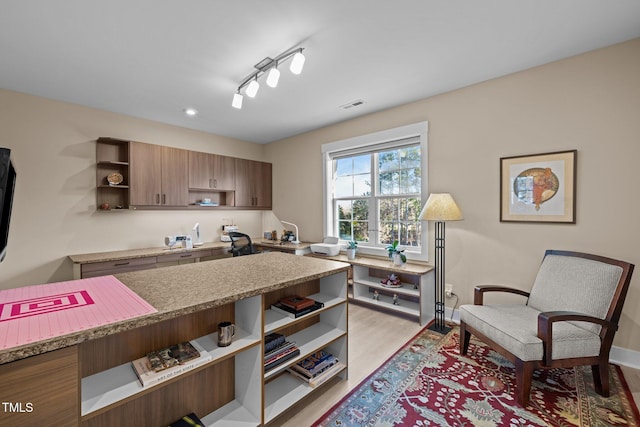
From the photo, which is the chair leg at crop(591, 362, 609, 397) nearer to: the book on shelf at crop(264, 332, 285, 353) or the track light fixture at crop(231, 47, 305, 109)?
the book on shelf at crop(264, 332, 285, 353)

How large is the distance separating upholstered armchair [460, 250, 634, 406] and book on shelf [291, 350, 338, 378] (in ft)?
4.05

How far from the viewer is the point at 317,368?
6.20 feet

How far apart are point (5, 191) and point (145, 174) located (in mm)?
3136

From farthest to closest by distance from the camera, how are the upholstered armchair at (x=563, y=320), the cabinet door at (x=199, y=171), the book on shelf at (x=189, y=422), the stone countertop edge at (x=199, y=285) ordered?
1. the cabinet door at (x=199, y=171)
2. the upholstered armchair at (x=563, y=320)
3. the book on shelf at (x=189, y=422)
4. the stone countertop edge at (x=199, y=285)

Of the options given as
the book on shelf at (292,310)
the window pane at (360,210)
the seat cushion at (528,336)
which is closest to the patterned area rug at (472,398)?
the seat cushion at (528,336)

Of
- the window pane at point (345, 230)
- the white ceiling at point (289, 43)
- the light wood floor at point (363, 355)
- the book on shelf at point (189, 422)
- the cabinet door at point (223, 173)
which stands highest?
the white ceiling at point (289, 43)

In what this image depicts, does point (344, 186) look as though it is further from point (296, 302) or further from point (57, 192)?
point (57, 192)

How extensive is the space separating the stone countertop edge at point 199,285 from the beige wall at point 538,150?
6.11 ft

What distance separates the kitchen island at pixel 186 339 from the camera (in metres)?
0.86

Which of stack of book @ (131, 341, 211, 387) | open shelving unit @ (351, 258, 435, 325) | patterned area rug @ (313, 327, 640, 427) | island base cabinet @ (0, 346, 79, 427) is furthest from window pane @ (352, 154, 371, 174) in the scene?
island base cabinet @ (0, 346, 79, 427)

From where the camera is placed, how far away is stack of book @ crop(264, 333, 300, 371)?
5.20 ft

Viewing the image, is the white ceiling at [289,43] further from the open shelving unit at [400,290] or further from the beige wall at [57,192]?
the open shelving unit at [400,290]

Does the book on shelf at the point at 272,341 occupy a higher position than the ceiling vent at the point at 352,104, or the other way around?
the ceiling vent at the point at 352,104

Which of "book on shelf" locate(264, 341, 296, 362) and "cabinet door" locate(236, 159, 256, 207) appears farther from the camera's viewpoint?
"cabinet door" locate(236, 159, 256, 207)
